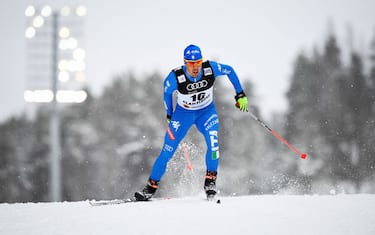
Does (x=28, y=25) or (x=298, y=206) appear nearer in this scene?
(x=298, y=206)

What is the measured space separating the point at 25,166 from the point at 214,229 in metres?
28.4

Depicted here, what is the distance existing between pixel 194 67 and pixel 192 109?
603 millimetres

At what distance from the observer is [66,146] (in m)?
29.5

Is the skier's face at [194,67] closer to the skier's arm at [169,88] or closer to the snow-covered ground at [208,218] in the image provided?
the skier's arm at [169,88]

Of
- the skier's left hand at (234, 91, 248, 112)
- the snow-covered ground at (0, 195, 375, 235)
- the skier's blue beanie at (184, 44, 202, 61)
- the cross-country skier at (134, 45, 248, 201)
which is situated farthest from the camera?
the skier's left hand at (234, 91, 248, 112)

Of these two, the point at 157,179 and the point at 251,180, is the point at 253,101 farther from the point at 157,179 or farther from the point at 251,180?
the point at 157,179

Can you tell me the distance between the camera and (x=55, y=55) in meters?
17.8

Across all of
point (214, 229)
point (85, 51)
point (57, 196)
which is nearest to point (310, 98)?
point (85, 51)

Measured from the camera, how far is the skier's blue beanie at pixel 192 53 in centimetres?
585

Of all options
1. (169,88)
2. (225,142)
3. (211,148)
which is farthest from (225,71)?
(225,142)

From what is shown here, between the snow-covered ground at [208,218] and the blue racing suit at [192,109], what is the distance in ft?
2.81

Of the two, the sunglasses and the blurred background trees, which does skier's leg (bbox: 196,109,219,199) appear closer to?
the sunglasses

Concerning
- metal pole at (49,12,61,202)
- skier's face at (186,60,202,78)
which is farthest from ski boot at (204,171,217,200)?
metal pole at (49,12,61,202)

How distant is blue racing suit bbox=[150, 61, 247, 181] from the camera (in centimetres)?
602
